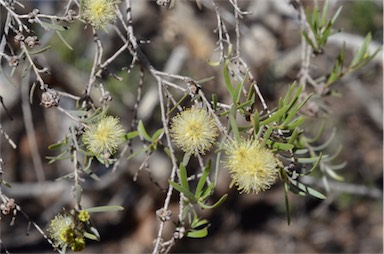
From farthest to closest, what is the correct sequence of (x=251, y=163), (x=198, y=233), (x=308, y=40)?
1. (x=308, y=40)
2. (x=198, y=233)
3. (x=251, y=163)

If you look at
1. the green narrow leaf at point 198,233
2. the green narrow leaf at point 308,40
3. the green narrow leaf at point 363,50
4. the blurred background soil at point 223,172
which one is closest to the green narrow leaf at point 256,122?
the green narrow leaf at point 198,233

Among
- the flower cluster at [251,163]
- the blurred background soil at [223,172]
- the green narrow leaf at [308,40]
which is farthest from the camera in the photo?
the blurred background soil at [223,172]

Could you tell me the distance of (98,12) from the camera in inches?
25.1

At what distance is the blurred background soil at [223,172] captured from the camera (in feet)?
6.51

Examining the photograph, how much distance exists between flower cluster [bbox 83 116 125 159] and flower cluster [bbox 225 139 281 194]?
126 mm

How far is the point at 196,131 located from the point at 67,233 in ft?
0.58

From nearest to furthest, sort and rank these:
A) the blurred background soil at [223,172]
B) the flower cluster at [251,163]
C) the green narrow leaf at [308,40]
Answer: the flower cluster at [251,163] < the green narrow leaf at [308,40] < the blurred background soil at [223,172]

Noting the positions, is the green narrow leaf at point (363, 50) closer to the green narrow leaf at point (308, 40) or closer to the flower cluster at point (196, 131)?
the green narrow leaf at point (308, 40)

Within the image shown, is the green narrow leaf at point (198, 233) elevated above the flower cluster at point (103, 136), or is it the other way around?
the flower cluster at point (103, 136)

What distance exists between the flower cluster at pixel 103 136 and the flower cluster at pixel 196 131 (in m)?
0.07

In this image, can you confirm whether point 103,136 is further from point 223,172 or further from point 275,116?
point 223,172

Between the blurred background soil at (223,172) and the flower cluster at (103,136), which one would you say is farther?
the blurred background soil at (223,172)

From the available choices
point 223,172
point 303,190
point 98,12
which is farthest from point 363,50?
point 223,172

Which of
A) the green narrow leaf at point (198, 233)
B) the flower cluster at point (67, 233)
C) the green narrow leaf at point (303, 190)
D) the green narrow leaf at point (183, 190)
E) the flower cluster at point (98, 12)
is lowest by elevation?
the green narrow leaf at point (198, 233)
